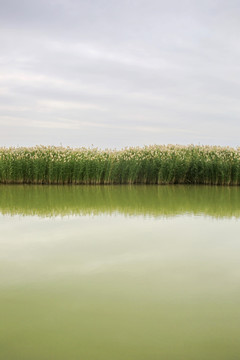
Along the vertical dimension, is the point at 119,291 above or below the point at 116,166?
below

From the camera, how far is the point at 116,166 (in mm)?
12055

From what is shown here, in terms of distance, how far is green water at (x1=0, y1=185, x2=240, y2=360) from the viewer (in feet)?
5.79

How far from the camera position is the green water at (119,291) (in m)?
1.77

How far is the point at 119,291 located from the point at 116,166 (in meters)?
9.74

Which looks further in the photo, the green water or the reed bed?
the reed bed

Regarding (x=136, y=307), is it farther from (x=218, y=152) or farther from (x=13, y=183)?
(x=218, y=152)

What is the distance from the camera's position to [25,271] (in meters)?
2.82

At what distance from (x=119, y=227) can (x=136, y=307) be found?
240cm

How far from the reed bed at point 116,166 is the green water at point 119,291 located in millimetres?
7111

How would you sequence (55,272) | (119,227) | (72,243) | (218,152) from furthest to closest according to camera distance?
(218,152) < (119,227) < (72,243) < (55,272)

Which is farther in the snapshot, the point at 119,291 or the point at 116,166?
the point at 116,166

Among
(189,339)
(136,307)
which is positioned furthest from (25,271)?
(189,339)

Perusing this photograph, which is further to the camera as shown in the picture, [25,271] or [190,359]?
[25,271]

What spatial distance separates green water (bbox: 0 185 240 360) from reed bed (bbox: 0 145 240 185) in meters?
7.11
